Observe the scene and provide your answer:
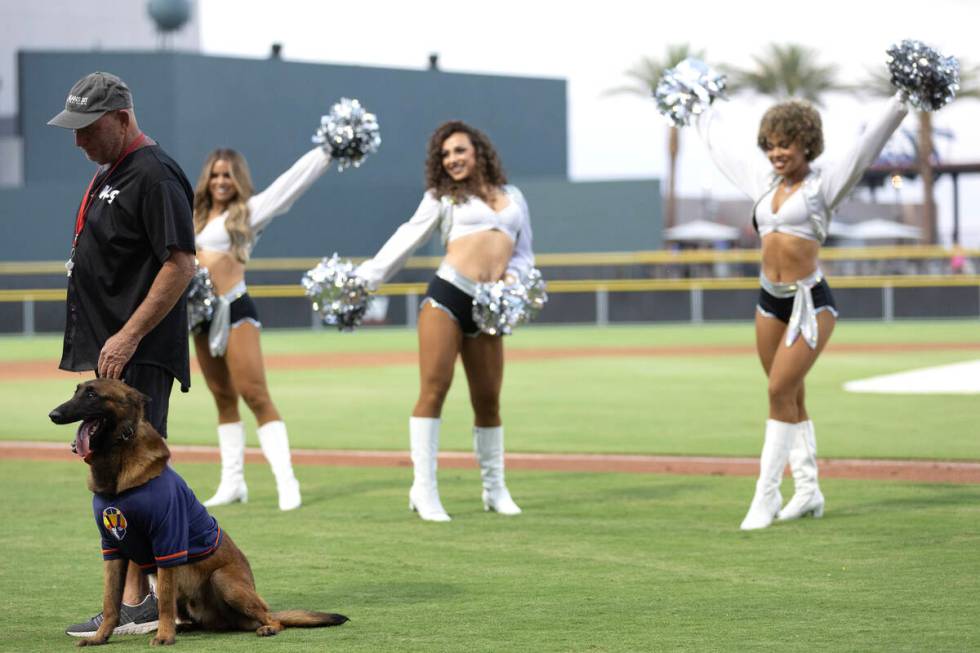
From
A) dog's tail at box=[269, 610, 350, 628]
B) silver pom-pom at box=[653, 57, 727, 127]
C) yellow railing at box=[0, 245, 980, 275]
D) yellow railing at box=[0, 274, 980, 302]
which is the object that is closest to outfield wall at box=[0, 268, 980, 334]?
yellow railing at box=[0, 274, 980, 302]

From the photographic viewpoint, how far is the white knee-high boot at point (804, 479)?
29.5 ft

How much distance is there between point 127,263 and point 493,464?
148 inches

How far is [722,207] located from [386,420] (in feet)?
167

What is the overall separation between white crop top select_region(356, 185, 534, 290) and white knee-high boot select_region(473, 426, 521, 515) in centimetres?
95

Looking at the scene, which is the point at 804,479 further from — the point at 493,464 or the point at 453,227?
the point at 453,227

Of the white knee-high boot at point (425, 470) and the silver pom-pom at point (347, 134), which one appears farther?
the silver pom-pom at point (347, 134)

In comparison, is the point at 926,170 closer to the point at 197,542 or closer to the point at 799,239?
the point at 799,239

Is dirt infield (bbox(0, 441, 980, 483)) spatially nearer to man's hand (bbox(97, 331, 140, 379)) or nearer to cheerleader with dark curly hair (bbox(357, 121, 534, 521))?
cheerleader with dark curly hair (bbox(357, 121, 534, 521))

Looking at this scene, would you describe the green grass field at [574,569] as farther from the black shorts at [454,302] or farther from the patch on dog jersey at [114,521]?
the black shorts at [454,302]

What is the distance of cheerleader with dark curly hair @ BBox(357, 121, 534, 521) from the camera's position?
9.12 metres

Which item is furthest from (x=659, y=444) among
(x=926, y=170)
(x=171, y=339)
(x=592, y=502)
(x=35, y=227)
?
(x=926, y=170)

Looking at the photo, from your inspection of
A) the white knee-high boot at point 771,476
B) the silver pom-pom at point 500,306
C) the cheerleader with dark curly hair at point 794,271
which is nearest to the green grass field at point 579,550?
the white knee-high boot at point 771,476

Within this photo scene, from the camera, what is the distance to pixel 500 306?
8.94m

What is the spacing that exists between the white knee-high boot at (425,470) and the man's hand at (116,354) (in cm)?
348
